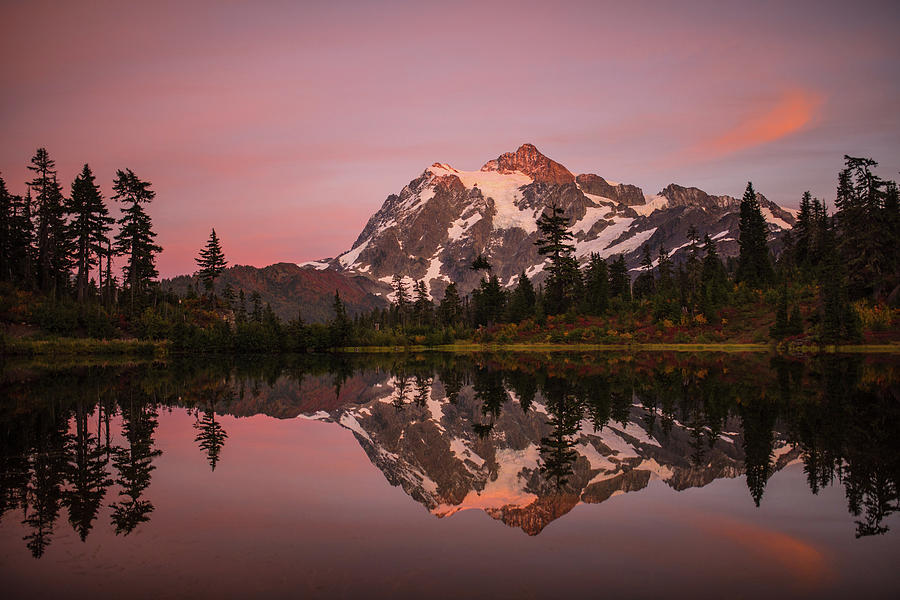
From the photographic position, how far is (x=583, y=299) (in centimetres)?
9056

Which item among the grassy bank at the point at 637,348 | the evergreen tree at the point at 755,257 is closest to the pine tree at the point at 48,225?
the grassy bank at the point at 637,348

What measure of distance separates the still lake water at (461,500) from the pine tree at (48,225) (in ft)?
195

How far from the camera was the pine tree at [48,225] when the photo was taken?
74.8 m

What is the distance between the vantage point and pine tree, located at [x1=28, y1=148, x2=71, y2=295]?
245 feet

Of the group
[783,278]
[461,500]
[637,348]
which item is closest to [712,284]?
[783,278]

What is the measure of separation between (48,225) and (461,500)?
83.7m

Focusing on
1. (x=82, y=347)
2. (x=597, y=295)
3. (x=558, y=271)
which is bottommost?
(x=82, y=347)

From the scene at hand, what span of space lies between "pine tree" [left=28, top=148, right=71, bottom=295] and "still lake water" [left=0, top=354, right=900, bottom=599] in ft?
195

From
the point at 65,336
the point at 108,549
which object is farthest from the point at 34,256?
the point at 108,549

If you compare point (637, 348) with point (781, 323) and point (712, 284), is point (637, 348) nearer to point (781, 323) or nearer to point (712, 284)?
point (781, 323)

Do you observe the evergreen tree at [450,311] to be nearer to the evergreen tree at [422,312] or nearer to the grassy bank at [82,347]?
the evergreen tree at [422,312]

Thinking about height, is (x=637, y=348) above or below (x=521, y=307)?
below

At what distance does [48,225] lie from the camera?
78.1m

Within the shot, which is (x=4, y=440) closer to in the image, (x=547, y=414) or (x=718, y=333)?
(x=547, y=414)
